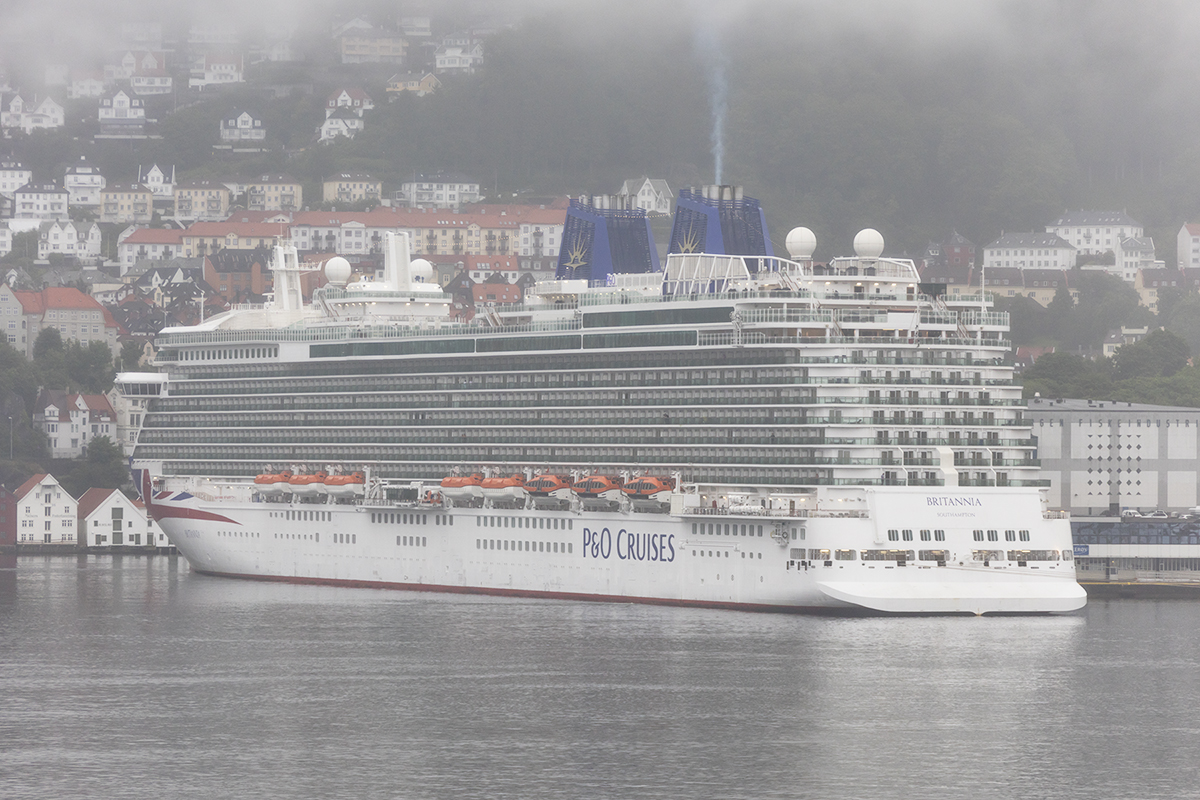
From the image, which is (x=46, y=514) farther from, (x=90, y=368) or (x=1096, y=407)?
(x=1096, y=407)

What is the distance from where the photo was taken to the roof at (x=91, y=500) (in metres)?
113

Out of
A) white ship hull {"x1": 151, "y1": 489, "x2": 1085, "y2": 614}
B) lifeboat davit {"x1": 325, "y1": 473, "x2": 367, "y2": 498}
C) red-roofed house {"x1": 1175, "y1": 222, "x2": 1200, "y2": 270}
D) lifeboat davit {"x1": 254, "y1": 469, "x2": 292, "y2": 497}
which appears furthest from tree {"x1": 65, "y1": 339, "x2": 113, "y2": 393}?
red-roofed house {"x1": 1175, "y1": 222, "x2": 1200, "y2": 270}

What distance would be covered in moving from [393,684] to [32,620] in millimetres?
20462

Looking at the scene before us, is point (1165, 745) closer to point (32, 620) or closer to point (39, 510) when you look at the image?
point (32, 620)

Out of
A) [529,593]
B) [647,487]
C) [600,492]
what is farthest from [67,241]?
[647,487]

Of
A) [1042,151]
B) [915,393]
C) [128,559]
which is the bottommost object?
[128,559]

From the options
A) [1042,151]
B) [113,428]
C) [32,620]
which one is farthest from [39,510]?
[1042,151]

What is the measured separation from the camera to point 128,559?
106m

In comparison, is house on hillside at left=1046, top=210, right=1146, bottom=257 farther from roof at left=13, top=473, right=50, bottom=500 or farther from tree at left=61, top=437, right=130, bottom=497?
roof at left=13, top=473, right=50, bottom=500

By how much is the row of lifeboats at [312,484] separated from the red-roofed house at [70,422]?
170ft

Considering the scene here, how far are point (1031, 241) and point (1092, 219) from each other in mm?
7903

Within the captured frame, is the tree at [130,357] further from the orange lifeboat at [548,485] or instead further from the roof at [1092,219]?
the roof at [1092,219]

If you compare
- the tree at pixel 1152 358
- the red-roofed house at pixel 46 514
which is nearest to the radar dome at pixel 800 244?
the red-roofed house at pixel 46 514

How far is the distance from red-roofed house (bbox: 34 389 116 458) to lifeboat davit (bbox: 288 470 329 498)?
5383 centimetres
